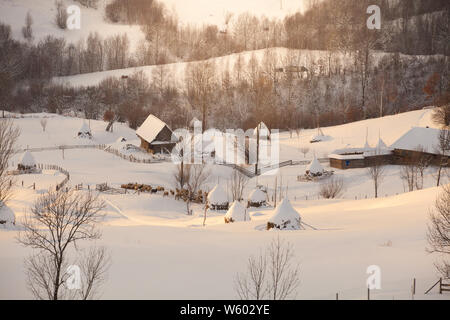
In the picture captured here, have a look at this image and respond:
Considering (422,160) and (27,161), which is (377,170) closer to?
(422,160)

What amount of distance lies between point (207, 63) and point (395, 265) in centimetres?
7914

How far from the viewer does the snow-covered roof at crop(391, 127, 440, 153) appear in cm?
4909

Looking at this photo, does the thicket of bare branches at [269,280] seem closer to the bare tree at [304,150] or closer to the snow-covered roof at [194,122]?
the bare tree at [304,150]

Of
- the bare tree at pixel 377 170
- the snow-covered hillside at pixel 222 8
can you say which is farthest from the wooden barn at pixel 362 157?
the snow-covered hillside at pixel 222 8

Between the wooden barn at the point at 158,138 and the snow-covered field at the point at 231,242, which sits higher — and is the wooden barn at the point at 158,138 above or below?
above

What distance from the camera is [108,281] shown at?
58.1 ft

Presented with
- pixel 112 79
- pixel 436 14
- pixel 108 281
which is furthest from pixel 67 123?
pixel 436 14

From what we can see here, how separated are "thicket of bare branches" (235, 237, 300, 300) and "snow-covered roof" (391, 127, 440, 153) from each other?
33215 mm

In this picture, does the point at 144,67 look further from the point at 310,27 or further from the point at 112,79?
the point at 310,27

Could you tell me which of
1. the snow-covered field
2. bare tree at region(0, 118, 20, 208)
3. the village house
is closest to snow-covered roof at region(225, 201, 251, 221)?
the snow-covered field

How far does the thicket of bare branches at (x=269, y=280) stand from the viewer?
16172 mm

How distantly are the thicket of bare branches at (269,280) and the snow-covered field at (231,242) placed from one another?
43cm

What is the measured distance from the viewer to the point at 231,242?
23156 millimetres

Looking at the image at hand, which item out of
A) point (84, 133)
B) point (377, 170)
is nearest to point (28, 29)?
point (84, 133)
